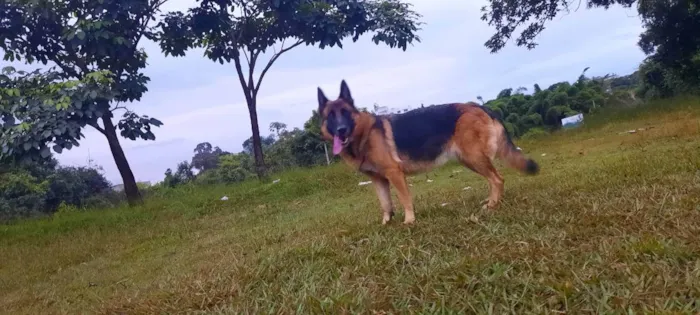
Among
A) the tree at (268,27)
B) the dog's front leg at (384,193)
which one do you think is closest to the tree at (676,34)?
the tree at (268,27)

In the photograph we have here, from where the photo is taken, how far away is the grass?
2.79 metres

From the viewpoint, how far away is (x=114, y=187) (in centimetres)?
1709

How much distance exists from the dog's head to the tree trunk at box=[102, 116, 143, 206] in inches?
306

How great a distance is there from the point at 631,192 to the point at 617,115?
1379 cm

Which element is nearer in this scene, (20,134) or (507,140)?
(507,140)

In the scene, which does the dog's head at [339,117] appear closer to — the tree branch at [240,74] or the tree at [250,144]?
the tree branch at [240,74]

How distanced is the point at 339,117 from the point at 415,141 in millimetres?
713

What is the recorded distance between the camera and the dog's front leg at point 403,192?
16.4ft

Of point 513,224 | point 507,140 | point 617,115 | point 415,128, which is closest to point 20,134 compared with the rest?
point 415,128

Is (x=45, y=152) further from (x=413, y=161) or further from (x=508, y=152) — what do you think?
(x=508, y=152)

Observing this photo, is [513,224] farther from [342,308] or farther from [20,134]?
[20,134]

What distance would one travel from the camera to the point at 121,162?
39.9 ft

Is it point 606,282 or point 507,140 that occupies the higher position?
point 507,140

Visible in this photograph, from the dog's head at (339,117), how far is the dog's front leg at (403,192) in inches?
18.5
